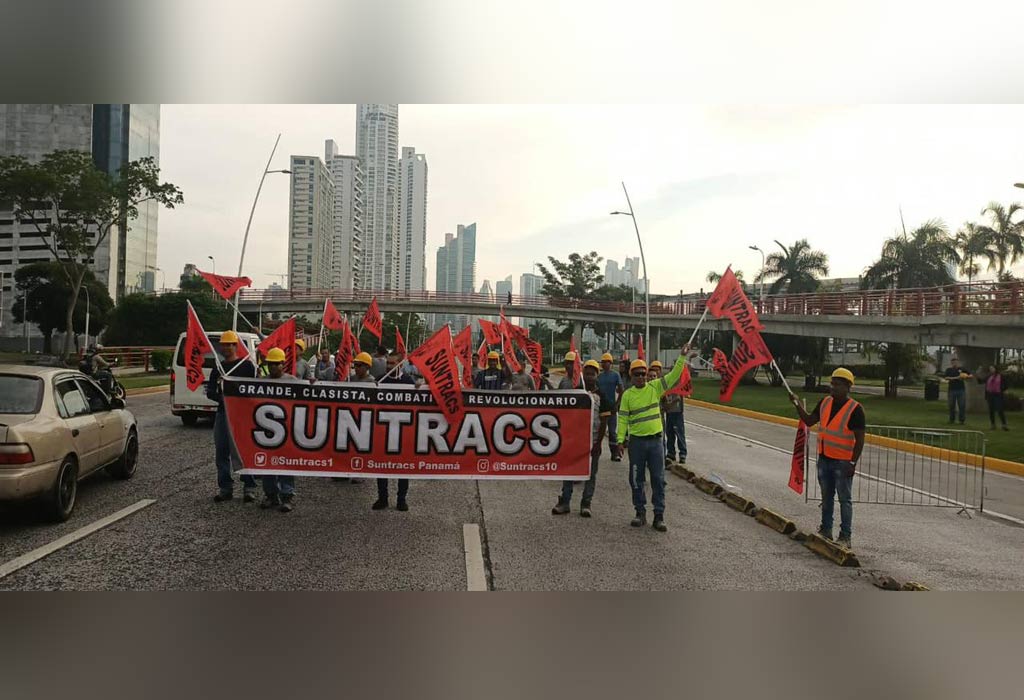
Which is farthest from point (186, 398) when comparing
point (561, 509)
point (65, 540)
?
point (561, 509)

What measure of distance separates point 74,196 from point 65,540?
24989 millimetres

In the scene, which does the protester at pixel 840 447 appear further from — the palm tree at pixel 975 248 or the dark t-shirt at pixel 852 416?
the palm tree at pixel 975 248

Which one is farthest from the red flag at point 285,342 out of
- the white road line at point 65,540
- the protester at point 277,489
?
the white road line at point 65,540

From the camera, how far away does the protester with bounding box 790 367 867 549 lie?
22.9ft

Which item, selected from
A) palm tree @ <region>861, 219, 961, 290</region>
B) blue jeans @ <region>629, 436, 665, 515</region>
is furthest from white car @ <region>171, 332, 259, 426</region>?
palm tree @ <region>861, 219, 961, 290</region>

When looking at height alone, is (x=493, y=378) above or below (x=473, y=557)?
above

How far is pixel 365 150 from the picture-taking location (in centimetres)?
11381

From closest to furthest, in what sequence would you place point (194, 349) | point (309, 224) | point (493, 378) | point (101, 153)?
point (194, 349) < point (493, 378) < point (101, 153) < point (309, 224)

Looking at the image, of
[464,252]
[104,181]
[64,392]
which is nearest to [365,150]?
[464,252]

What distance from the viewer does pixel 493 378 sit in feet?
42.5

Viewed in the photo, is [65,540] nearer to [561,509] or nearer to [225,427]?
[225,427]

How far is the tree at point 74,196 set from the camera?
2594 cm

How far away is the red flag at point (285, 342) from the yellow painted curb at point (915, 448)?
9.38 metres
